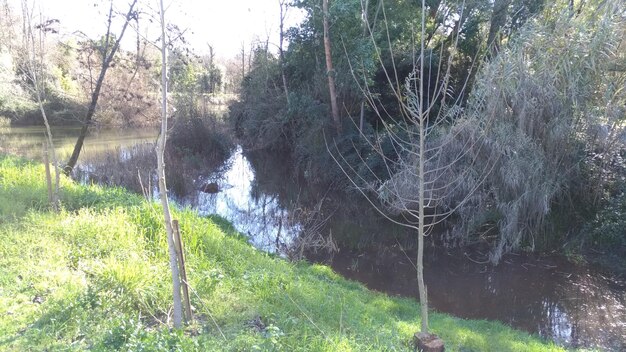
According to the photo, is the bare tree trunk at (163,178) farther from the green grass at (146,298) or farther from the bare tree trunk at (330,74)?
the bare tree trunk at (330,74)

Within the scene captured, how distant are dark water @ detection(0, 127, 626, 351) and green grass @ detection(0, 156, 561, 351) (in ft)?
2.90

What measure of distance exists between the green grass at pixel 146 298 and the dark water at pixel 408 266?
2.90 ft

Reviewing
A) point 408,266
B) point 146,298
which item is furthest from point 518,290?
point 146,298

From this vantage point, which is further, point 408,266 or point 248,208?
point 248,208

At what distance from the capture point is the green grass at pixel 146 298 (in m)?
3.66

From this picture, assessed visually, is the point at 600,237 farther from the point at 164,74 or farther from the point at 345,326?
the point at 164,74

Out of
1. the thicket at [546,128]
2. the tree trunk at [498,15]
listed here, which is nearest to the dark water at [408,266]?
the thicket at [546,128]

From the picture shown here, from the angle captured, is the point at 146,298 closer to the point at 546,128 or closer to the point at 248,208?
the point at 546,128

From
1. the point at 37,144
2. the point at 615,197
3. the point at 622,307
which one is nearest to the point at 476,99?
the point at 615,197

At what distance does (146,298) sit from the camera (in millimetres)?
4285

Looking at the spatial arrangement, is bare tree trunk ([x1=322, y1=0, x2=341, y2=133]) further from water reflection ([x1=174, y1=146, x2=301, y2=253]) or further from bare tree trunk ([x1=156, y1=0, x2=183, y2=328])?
bare tree trunk ([x1=156, y1=0, x2=183, y2=328])

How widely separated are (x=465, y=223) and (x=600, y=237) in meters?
3.22

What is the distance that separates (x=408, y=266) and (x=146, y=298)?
8.01 meters

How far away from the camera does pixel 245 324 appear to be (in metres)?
4.25
